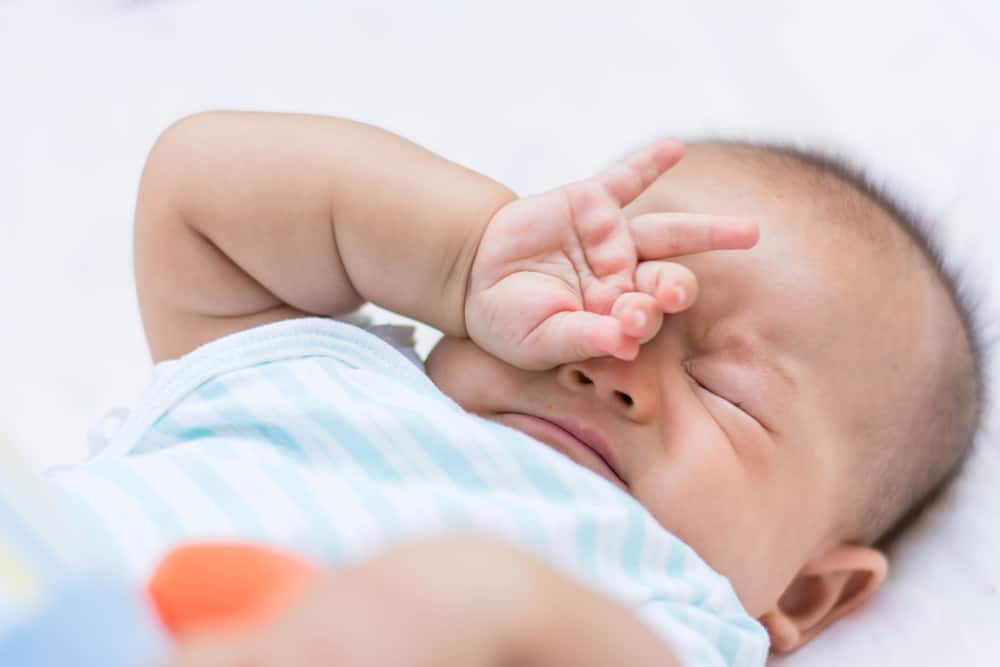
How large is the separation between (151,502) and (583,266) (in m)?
0.39

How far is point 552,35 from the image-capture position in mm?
1446

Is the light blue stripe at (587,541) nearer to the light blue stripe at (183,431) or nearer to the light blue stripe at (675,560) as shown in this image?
the light blue stripe at (675,560)

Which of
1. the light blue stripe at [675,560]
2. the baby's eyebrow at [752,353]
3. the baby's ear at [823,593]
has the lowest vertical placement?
the baby's ear at [823,593]

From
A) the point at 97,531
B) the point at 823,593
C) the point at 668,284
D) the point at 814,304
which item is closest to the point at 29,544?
the point at 97,531

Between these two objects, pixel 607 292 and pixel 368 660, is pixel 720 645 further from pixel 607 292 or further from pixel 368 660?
pixel 368 660

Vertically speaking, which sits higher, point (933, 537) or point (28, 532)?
point (28, 532)

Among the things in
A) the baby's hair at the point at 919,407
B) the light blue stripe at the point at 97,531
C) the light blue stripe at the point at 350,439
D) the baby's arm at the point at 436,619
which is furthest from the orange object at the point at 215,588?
the baby's hair at the point at 919,407

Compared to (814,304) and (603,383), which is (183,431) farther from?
(814,304)

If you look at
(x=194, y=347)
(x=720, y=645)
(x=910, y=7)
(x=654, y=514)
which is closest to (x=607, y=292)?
(x=654, y=514)

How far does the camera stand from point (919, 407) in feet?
3.06

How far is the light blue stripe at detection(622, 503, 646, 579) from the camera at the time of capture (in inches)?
33.1

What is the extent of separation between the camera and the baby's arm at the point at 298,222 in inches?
38.0

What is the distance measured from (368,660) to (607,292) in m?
0.53

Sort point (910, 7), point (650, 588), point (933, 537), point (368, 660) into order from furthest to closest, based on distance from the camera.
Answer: point (910, 7) < point (933, 537) < point (650, 588) < point (368, 660)
